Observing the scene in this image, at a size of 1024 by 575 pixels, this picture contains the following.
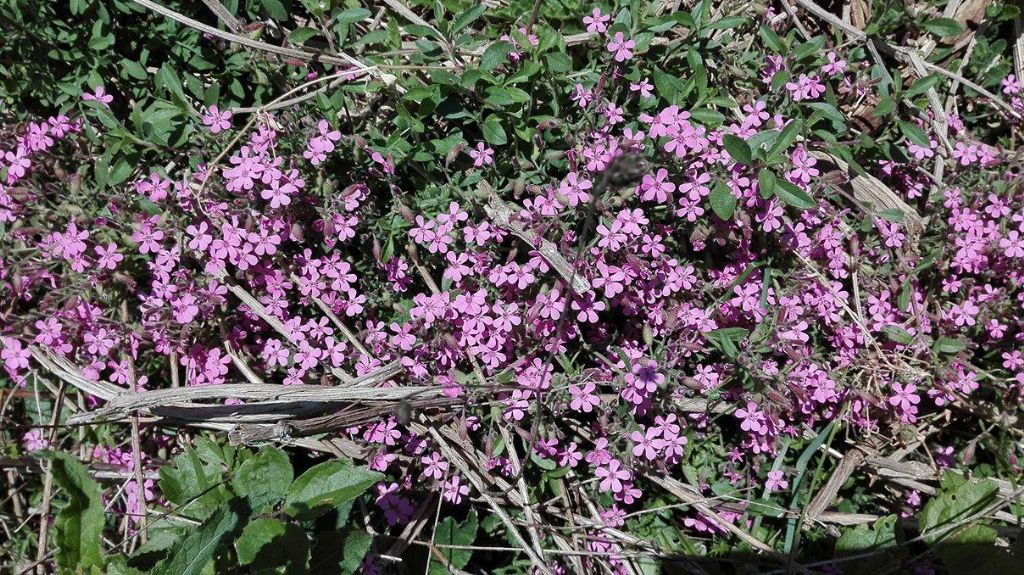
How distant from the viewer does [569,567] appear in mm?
2844

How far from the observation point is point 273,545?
90.2 inches

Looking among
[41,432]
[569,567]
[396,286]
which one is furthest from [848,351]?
[41,432]

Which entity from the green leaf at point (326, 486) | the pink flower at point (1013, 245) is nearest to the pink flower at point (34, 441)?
the green leaf at point (326, 486)

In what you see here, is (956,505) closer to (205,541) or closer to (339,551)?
(339,551)

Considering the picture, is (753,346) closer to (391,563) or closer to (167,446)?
(391,563)

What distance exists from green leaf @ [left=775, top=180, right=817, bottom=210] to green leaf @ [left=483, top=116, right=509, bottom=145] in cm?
98

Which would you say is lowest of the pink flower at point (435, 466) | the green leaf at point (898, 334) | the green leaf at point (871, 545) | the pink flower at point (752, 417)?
the green leaf at point (871, 545)

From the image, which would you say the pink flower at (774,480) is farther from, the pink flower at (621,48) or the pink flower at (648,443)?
the pink flower at (621,48)

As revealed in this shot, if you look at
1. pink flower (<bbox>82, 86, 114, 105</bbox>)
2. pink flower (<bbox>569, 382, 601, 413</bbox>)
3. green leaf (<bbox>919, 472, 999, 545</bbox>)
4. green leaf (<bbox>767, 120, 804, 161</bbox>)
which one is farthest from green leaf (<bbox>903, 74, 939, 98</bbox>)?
pink flower (<bbox>82, 86, 114, 105</bbox>)

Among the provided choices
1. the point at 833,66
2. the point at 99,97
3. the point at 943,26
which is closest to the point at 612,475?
the point at 833,66

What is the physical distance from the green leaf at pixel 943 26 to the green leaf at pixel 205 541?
310cm

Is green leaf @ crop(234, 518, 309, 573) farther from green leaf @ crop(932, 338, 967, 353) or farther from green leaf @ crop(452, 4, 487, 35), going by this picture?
green leaf @ crop(932, 338, 967, 353)

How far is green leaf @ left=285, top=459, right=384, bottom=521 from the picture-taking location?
245 cm

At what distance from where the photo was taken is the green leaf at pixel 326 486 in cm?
245
